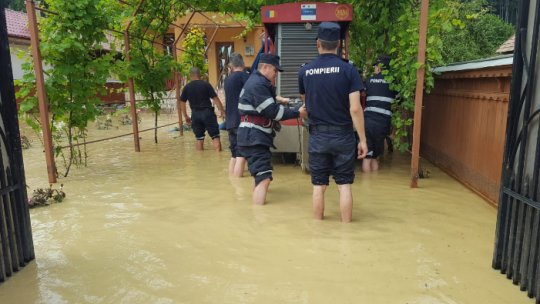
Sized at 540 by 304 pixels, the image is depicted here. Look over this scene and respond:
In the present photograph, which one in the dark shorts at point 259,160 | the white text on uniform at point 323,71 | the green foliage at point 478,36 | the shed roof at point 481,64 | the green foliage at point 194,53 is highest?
the green foliage at point 478,36

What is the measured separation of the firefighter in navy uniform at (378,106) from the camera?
6.01 metres

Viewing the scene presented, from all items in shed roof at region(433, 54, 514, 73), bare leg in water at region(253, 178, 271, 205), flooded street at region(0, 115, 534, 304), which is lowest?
flooded street at region(0, 115, 534, 304)

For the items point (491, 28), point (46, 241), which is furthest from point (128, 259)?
point (491, 28)

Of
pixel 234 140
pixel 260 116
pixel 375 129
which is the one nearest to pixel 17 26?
pixel 234 140

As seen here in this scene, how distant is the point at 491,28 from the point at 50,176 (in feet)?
50.1

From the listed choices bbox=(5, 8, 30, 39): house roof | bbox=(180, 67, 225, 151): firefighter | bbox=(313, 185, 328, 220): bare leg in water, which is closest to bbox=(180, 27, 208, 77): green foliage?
bbox=(180, 67, 225, 151): firefighter

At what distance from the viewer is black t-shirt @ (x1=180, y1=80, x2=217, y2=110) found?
792 cm

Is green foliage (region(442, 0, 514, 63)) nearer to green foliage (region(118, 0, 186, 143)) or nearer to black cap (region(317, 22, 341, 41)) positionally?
green foliage (region(118, 0, 186, 143))

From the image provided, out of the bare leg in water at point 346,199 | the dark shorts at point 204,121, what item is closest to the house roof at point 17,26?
the dark shorts at point 204,121

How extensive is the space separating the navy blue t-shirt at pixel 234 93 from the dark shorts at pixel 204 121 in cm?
219

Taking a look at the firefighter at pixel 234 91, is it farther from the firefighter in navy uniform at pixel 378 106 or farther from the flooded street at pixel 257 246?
the firefighter in navy uniform at pixel 378 106

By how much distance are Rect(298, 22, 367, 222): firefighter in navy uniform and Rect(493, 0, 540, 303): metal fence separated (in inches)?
48.7

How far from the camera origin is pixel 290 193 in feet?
17.5

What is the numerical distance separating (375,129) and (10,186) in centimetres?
455
